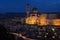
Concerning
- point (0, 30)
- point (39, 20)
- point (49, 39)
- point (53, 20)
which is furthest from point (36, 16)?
point (0, 30)

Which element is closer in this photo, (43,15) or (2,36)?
(2,36)

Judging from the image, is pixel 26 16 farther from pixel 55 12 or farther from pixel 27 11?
pixel 55 12

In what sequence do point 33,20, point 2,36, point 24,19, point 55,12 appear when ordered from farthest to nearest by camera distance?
point 55,12, point 24,19, point 33,20, point 2,36

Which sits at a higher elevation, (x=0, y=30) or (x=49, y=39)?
(x=0, y=30)

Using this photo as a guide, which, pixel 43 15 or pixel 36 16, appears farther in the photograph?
pixel 43 15

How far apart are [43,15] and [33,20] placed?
330cm

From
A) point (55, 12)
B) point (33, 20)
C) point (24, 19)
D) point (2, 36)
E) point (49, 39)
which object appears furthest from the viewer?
point (55, 12)

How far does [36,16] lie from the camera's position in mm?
20688

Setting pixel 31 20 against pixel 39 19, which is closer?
pixel 31 20

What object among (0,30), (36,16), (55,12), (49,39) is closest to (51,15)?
(55,12)

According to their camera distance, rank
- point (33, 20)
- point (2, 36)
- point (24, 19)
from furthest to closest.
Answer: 1. point (24, 19)
2. point (33, 20)
3. point (2, 36)

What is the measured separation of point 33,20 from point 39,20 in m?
1.09

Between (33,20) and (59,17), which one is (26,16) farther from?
(59,17)

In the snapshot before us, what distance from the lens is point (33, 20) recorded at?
66.1 ft
